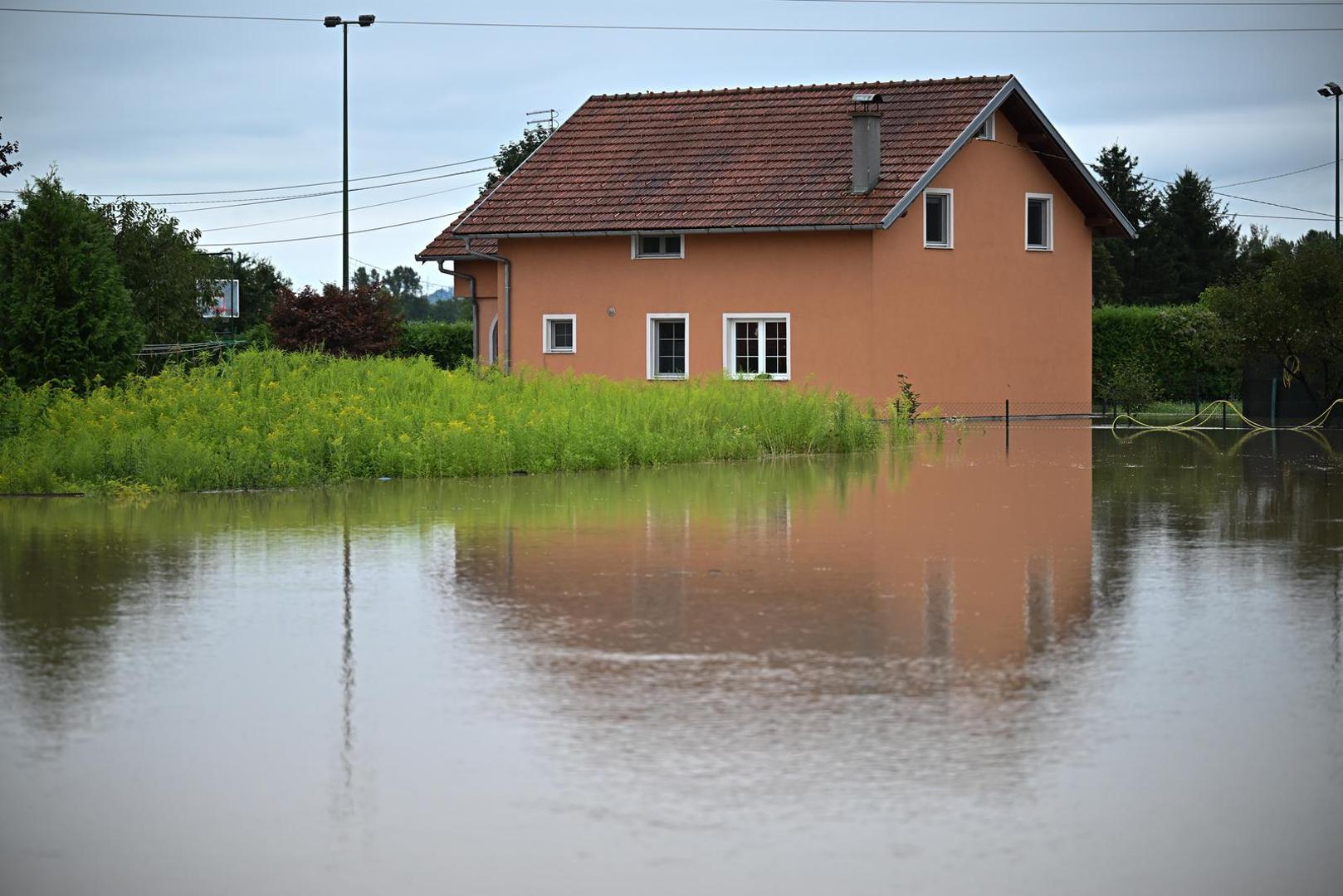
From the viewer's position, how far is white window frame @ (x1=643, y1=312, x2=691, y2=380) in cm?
4022

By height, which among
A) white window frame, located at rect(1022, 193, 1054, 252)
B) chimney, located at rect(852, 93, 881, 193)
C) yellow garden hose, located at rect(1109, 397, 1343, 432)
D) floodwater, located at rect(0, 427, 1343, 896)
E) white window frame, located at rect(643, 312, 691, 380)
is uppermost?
chimney, located at rect(852, 93, 881, 193)

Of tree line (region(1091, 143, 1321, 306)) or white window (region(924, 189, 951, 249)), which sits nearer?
white window (region(924, 189, 951, 249))

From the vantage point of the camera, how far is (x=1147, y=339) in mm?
48594

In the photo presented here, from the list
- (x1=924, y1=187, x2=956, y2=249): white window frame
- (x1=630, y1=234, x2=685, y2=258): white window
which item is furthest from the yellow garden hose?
(x1=630, y1=234, x2=685, y2=258): white window

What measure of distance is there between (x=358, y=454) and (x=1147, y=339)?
103ft

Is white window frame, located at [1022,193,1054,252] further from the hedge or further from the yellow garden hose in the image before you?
the hedge

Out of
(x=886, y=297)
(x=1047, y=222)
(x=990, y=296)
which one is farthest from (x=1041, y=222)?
(x=886, y=297)

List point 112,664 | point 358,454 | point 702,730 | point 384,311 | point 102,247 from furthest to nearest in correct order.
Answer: point 384,311, point 102,247, point 358,454, point 112,664, point 702,730

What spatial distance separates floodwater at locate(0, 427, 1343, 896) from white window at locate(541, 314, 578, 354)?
84.4 ft

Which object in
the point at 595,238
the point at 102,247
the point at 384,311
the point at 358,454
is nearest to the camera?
the point at 358,454

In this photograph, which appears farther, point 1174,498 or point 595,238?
point 595,238

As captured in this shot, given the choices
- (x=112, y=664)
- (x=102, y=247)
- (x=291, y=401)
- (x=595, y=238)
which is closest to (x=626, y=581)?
(x=112, y=664)

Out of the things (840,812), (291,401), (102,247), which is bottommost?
(840,812)

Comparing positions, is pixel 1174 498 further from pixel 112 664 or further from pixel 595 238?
pixel 595 238
